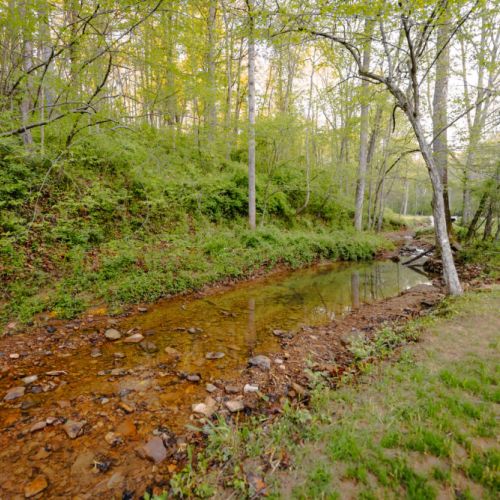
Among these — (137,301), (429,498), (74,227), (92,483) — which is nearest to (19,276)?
(74,227)

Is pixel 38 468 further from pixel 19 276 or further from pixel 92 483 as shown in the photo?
pixel 19 276

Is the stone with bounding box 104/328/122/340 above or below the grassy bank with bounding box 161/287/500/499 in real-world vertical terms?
below

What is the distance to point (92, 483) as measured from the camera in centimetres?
201

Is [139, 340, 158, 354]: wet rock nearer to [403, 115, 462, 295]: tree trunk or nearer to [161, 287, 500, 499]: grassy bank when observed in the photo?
[161, 287, 500, 499]: grassy bank

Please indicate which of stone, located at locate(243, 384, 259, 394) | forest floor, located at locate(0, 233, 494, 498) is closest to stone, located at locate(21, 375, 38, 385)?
forest floor, located at locate(0, 233, 494, 498)

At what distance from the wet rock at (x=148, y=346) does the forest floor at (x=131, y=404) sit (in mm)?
16

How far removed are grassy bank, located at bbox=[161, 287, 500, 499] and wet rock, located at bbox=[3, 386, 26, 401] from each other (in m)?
2.31

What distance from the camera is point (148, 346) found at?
402 centimetres

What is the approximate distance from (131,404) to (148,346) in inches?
48.8

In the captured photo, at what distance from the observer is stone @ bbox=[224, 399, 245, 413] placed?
2.77 metres

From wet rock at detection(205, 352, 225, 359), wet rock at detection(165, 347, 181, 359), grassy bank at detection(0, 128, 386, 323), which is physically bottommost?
wet rock at detection(205, 352, 225, 359)

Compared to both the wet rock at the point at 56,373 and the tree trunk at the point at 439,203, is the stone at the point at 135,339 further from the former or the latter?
the tree trunk at the point at 439,203

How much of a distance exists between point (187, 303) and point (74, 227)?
130 inches

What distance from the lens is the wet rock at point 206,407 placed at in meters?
2.74
